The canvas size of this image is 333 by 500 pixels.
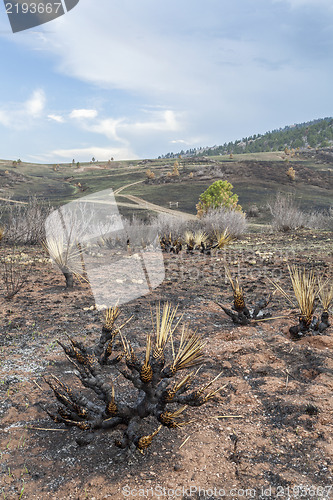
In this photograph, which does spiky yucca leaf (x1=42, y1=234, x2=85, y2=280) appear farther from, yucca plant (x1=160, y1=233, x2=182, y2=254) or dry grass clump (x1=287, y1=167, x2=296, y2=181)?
dry grass clump (x1=287, y1=167, x2=296, y2=181)

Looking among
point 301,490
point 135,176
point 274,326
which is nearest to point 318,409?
point 301,490

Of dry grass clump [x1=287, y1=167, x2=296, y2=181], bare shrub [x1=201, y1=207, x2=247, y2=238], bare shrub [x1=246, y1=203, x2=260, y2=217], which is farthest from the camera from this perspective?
dry grass clump [x1=287, y1=167, x2=296, y2=181]

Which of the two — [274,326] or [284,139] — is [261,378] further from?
[284,139]

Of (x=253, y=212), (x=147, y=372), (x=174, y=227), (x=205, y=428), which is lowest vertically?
(x=253, y=212)

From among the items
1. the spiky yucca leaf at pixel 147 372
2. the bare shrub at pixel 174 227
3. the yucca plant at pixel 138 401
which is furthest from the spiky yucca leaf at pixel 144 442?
the bare shrub at pixel 174 227

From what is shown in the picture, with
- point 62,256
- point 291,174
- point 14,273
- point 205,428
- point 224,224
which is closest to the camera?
point 205,428

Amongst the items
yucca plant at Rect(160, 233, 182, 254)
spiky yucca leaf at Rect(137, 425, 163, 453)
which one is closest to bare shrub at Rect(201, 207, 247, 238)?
yucca plant at Rect(160, 233, 182, 254)

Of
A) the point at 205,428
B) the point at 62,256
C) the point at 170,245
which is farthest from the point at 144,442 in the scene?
the point at 170,245

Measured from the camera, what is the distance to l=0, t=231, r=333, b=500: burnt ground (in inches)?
75.5

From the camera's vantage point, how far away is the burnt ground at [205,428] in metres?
1.92

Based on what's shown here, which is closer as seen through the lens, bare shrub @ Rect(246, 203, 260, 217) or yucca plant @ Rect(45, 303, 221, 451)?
yucca plant @ Rect(45, 303, 221, 451)

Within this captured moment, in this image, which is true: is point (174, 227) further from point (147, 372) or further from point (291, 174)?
point (291, 174)

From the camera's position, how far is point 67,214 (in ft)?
25.8

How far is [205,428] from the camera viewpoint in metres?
2.42
